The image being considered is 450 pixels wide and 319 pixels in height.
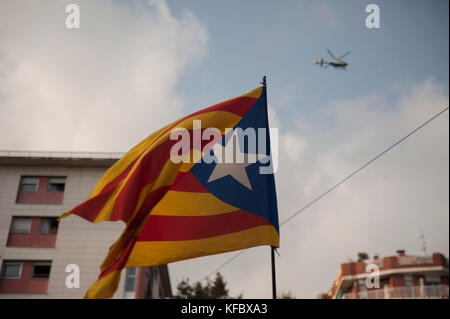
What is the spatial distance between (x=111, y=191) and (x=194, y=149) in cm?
153

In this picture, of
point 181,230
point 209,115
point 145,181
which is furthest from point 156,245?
point 209,115

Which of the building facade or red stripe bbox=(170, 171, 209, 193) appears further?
the building facade

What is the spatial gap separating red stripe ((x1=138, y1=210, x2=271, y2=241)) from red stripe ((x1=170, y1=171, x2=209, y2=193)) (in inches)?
19.0

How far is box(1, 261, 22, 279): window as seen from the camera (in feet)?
94.0

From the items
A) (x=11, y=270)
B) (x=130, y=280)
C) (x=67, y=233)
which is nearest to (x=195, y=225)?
(x=130, y=280)

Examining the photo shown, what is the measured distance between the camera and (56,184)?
31.4 meters

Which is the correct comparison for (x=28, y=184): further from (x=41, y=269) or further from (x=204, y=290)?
(x=204, y=290)

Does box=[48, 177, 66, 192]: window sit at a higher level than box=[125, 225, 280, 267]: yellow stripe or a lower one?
higher

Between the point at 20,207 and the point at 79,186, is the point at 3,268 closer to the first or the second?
the point at 20,207

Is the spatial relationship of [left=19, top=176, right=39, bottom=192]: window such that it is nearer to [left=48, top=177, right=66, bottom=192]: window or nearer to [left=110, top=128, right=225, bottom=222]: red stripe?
[left=48, top=177, right=66, bottom=192]: window

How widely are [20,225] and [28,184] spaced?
9.55ft

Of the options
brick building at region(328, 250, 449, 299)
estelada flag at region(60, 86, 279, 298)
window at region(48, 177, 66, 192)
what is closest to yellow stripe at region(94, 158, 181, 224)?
estelada flag at region(60, 86, 279, 298)
